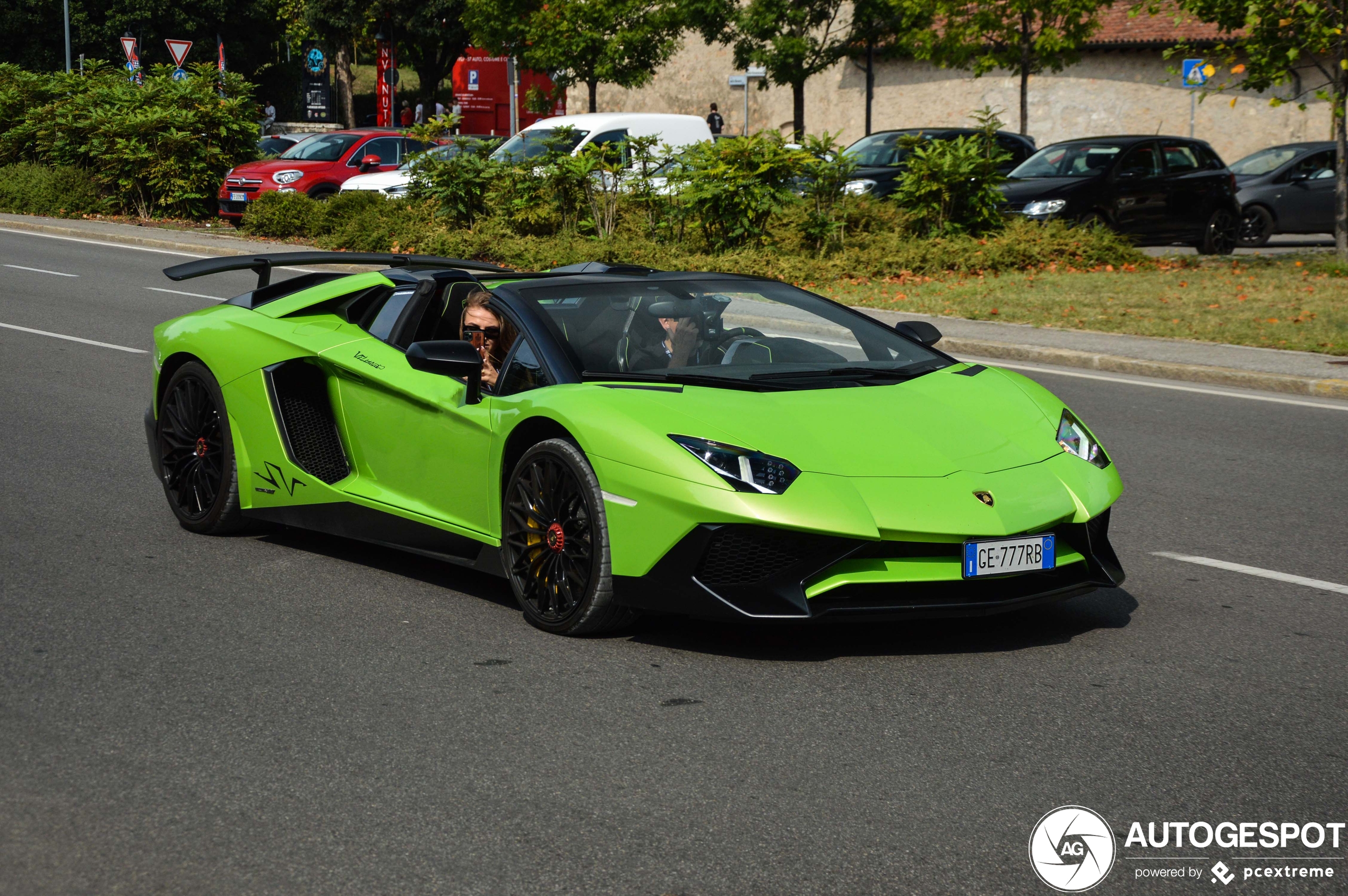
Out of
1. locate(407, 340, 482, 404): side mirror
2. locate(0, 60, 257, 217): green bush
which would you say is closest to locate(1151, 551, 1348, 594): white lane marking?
locate(407, 340, 482, 404): side mirror

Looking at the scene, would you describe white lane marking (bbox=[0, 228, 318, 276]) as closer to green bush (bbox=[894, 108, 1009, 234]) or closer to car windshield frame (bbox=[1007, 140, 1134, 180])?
green bush (bbox=[894, 108, 1009, 234])

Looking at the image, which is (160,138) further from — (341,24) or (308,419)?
(341,24)

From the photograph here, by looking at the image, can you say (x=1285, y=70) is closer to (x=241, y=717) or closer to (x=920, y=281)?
(x=920, y=281)

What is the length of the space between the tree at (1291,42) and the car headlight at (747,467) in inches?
612

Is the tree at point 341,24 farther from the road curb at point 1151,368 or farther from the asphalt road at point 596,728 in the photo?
the asphalt road at point 596,728

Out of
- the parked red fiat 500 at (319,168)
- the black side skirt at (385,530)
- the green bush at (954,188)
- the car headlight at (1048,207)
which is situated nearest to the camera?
the black side skirt at (385,530)

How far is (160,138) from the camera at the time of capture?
30.4m

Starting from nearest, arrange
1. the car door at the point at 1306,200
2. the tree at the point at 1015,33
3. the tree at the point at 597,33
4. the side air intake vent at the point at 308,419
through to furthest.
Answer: the side air intake vent at the point at 308,419 → the car door at the point at 1306,200 → the tree at the point at 1015,33 → the tree at the point at 597,33

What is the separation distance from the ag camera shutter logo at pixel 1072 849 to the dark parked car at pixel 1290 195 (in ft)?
75.4

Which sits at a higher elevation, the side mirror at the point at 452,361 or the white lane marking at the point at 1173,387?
the side mirror at the point at 452,361

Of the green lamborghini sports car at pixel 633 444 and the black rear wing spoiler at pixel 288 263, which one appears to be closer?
the green lamborghini sports car at pixel 633 444

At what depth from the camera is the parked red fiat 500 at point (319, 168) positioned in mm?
28453

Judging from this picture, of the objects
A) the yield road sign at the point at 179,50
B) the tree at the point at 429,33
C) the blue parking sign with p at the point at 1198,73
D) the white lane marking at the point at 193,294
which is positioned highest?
the tree at the point at 429,33

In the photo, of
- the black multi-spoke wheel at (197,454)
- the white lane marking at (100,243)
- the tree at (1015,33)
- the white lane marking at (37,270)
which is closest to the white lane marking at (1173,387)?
the black multi-spoke wheel at (197,454)
